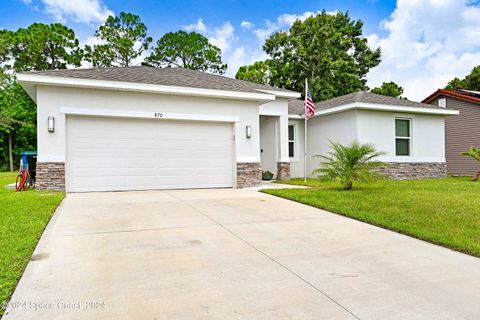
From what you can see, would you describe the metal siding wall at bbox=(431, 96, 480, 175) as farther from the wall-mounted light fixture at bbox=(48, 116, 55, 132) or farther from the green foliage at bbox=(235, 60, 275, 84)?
the wall-mounted light fixture at bbox=(48, 116, 55, 132)

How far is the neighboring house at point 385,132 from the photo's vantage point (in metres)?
13.5

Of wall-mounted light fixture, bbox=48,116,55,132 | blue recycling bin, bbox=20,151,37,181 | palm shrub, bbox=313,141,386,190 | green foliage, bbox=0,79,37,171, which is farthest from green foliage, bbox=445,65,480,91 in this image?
green foliage, bbox=0,79,37,171

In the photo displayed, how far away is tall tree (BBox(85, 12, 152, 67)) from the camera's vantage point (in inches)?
1148

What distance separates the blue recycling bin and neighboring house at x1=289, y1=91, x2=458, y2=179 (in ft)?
32.5

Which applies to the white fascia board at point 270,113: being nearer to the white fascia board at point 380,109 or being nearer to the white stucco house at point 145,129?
the white fascia board at point 380,109

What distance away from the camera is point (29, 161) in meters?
10.3

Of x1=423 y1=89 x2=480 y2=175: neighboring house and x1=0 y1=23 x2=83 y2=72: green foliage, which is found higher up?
x1=0 y1=23 x2=83 y2=72: green foliage

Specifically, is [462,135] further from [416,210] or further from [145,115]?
[145,115]

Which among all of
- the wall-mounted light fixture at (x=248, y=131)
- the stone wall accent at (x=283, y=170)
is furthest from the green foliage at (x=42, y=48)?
the wall-mounted light fixture at (x=248, y=131)

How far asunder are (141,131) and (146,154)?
72 centimetres

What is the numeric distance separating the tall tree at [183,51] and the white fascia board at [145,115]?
21975 mm

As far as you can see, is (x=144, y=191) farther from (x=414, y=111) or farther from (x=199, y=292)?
(x=414, y=111)

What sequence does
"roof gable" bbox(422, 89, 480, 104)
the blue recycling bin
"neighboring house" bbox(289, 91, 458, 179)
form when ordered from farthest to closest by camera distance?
"roof gable" bbox(422, 89, 480, 104), "neighboring house" bbox(289, 91, 458, 179), the blue recycling bin

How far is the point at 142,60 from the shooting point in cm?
3125
